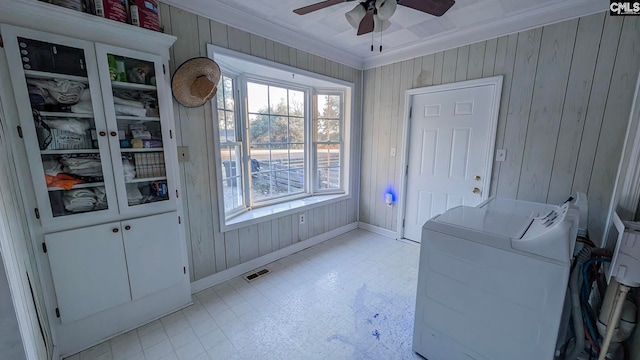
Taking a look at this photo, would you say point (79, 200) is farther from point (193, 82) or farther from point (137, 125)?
point (193, 82)

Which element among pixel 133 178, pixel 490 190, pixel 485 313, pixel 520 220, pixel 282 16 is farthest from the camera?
pixel 490 190

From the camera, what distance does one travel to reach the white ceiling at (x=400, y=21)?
2.01m

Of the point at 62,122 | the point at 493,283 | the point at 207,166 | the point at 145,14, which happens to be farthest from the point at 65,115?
the point at 493,283

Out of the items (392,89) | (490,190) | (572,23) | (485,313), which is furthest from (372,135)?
(485,313)

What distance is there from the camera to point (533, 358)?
1202 mm

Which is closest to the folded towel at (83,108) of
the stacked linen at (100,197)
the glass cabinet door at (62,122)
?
the glass cabinet door at (62,122)

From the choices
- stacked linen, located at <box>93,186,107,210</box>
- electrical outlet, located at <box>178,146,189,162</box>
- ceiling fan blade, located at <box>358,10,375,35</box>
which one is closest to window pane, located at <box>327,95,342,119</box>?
ceiling fan blade, located at <box>358,10,375,35</box>

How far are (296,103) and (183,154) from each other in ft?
5.53

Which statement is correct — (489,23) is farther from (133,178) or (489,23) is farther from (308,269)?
(133,178)

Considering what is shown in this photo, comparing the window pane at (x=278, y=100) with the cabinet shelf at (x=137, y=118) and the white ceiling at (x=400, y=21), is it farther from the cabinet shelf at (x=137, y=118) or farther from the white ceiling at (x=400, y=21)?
the cabinet shelf at (x=137, y=118)

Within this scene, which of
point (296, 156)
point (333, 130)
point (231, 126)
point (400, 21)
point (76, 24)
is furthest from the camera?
point (333, 130)

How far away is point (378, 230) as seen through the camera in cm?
365

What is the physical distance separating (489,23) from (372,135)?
1.72m

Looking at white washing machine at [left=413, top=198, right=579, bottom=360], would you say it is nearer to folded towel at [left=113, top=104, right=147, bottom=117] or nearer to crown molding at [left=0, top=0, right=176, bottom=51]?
folded towel at [left=113, top=104, right=147, bottom=117]
